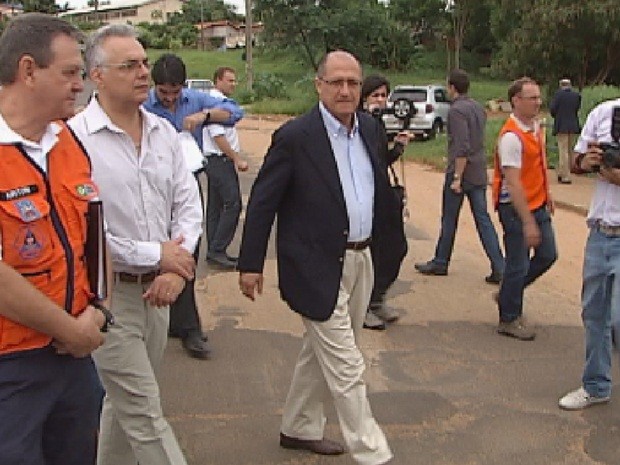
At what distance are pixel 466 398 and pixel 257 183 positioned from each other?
1.97 metres

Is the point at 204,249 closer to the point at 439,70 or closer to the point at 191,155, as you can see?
the point at 191,155

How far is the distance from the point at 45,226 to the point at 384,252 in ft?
7.74

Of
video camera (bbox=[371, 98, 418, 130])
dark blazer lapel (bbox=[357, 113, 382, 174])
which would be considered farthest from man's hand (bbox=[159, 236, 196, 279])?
video camera (bbox=[371, 98, 418, 130])

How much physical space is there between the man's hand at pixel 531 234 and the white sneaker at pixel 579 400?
1.04 m

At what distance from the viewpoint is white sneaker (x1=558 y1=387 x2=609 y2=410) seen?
4797mm

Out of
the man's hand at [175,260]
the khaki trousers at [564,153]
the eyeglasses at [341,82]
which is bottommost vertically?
the khaki trousers at [564,153]

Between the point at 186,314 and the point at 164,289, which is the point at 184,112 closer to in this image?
the point at 186,314

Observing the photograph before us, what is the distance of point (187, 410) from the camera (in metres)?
4.73

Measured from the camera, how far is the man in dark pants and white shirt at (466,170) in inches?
293

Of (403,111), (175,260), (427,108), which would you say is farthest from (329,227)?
(427,108)

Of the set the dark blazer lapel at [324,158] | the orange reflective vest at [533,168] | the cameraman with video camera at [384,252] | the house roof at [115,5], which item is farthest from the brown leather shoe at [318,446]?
the house roof at [115,5]

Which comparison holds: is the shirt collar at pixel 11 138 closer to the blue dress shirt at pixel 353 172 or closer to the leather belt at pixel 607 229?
the blue dress shirt at pixel 353 172

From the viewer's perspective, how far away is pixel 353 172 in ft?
12.9

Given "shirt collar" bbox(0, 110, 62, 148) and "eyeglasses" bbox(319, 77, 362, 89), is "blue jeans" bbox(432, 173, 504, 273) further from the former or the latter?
"shirt collar" bbox(0, 110, 62, 148)
